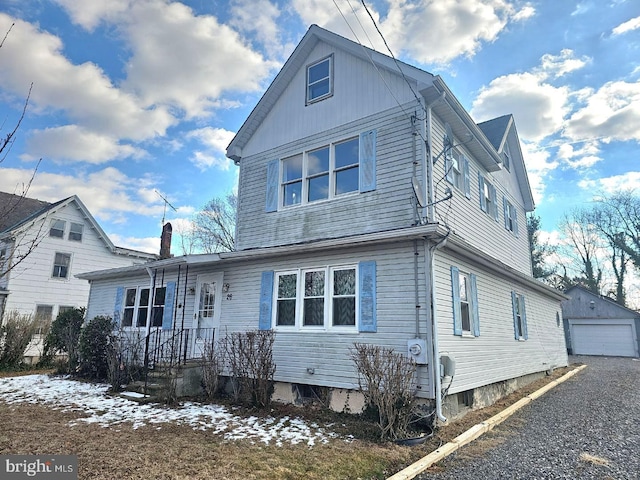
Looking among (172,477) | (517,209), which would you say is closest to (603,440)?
(172,477)

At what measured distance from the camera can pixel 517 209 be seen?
14.3m

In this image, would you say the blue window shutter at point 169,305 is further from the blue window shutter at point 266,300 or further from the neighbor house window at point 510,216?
the neighbor house window at point 510,216

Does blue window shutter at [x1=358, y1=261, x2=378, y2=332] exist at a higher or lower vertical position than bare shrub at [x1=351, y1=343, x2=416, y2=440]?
higher

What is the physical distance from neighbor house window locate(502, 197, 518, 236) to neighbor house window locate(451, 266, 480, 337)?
4.87m

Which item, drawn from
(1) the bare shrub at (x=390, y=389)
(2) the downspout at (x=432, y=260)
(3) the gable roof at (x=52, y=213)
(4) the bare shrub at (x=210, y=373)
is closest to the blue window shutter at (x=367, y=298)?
(1) the bare shrub at (x=390, y=389)

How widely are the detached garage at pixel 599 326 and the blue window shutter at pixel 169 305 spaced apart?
80.3ft

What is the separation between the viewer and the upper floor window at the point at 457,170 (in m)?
8.84

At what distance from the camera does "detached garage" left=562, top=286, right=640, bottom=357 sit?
2383 cm

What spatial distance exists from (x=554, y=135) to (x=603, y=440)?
1612 centimetres

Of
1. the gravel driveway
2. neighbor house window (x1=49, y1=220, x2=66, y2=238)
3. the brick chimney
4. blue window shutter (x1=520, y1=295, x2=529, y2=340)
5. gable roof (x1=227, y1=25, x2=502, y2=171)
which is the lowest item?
the gravel driveway

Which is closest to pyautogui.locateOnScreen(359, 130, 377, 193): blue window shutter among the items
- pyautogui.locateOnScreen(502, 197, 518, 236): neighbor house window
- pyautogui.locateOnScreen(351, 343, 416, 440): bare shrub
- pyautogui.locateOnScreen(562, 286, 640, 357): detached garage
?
pyautogui.locateOnScreen(351, 343, 416, 440): bare shrub

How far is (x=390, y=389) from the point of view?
5.96 metres

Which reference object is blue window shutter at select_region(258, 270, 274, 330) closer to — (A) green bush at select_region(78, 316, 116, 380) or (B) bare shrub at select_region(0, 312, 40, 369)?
(A) green bush at select_region(78, 316, 116, 380)

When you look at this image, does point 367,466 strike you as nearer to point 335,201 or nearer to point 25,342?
point 335,201
